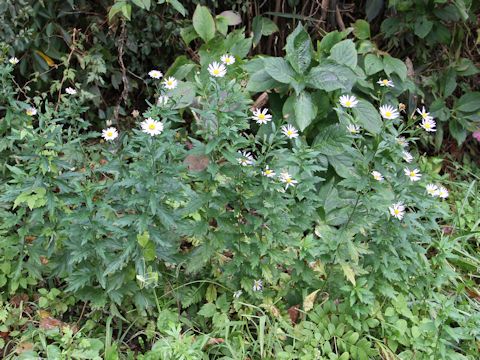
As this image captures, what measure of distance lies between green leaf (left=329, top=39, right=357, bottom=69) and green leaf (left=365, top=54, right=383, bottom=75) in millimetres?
239

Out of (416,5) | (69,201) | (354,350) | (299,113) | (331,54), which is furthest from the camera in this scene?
(416,5)

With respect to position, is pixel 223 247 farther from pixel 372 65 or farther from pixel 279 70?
pixel 372 65

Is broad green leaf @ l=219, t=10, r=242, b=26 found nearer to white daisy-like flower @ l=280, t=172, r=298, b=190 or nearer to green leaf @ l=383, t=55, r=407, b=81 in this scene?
green leaf @ l=383, t=55, r=407, b=81

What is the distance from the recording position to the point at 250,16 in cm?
348

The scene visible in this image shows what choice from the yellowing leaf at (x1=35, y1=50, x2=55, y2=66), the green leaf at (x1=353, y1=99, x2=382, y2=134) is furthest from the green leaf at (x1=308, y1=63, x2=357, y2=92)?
the yellowing leaf at (x1=35, y1=50, x2=55, y2=66)

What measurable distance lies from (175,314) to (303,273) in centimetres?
54

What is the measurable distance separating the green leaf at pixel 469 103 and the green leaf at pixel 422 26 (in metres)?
0.55

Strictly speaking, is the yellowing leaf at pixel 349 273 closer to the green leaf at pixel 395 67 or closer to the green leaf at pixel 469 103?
the green leaf at pixel 395 67

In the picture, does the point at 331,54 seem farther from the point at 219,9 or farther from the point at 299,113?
the point at 219,9

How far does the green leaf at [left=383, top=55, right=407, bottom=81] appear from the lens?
301 centimetres

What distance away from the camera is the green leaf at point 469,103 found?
3.45 m

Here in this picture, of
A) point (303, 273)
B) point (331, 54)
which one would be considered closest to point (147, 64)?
point (331, 54)

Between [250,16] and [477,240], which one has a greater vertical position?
[250,16]

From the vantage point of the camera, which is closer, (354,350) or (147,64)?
(354,350)
